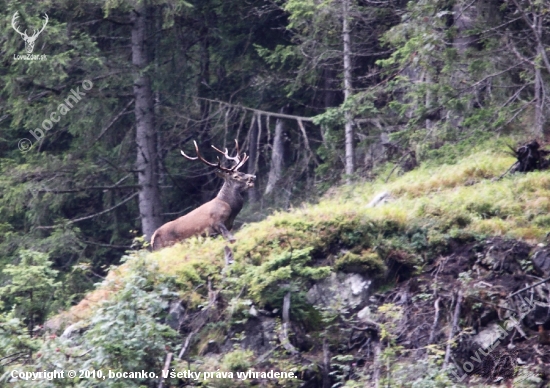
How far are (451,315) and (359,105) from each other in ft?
25.7

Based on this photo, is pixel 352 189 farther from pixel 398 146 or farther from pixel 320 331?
pixel 320 331

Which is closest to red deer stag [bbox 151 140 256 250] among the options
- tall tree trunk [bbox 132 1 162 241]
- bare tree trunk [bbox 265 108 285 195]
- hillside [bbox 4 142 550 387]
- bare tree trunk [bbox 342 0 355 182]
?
hillside [bbox 4 142 550 387]

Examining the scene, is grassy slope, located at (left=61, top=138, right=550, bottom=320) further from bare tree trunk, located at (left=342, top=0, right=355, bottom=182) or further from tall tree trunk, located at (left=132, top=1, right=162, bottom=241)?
tall tree trunk, located at (left=132, top=1, right=162, bottom=241)

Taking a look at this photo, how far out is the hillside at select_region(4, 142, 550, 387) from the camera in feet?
26.6

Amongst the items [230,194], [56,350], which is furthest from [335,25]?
[56,350]

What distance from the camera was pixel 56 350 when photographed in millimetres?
8039

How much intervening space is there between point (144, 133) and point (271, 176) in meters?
3.26

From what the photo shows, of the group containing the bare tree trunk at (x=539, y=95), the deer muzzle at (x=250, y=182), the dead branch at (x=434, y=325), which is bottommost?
the dead branch at (x=434, y=325)

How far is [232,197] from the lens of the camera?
1191 cm

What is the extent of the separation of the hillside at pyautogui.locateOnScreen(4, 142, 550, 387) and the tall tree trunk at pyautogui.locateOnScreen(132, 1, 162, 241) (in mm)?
7367

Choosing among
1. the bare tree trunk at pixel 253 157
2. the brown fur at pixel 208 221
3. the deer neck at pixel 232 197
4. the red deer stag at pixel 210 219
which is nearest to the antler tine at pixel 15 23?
the bare tree trunk at pixel 253 157

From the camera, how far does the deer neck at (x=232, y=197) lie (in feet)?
38.8

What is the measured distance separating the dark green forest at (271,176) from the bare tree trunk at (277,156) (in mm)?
58

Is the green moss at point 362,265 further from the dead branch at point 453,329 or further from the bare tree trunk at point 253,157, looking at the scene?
the bare tree trunk at point 253,157
